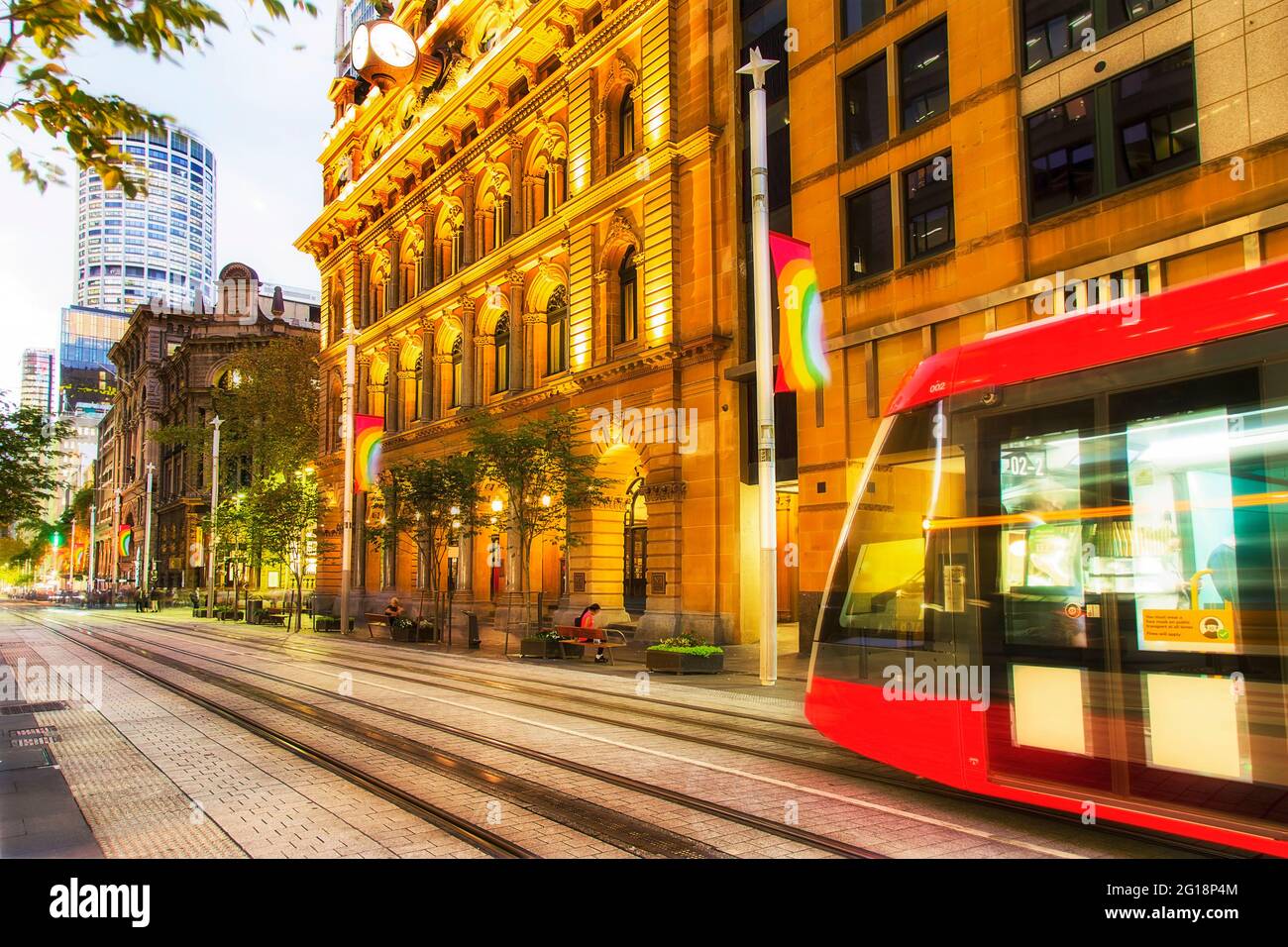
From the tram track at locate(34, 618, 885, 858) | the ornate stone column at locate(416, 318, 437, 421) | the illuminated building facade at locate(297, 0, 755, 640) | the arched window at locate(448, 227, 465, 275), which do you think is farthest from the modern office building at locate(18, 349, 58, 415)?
the tram track at locate(34, 618, 885, 858)

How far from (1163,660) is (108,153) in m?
7.84

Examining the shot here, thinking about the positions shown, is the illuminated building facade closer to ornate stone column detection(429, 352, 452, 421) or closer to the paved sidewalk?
ornate stone column detection(429, 352, 452, 421)

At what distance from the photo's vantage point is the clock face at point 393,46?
4328 cm

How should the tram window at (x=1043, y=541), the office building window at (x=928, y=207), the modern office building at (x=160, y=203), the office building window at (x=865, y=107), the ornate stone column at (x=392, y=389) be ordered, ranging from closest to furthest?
the tram window at (x=1043, y=541)
the modern office building at (x=160, y=203)
the office building window at (x=928, y=207)
the office building window at (x=865, y=107)
the ornate stone column at (x=392, y=389)

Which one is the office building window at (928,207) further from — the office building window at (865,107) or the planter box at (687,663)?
the planter box at (687,663)

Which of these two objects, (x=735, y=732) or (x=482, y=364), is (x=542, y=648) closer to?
(x=735, y=732)

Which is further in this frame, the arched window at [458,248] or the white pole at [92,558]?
the white pole at [92,558]

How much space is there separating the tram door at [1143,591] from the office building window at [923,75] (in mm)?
16152

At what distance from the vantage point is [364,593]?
157ft

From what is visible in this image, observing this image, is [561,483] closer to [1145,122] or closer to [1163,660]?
[1145,122]

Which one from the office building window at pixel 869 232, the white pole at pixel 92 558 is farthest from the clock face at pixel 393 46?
the white pole at pixel 92 558

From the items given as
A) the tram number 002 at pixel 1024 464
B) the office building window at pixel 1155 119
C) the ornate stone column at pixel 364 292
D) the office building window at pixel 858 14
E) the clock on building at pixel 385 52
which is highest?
the clock on building at pixel 385 52

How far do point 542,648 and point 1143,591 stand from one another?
18.9m
